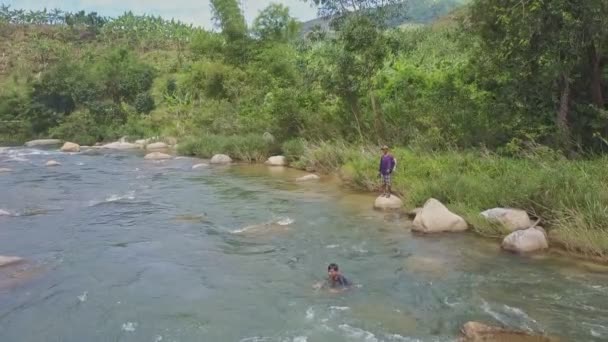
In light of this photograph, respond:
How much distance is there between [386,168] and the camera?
15.7 metres

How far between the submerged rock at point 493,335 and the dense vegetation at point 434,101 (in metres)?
3.79

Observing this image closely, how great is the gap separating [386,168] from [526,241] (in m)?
5.43

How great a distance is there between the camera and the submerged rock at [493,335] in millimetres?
7086

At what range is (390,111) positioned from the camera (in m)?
21.9

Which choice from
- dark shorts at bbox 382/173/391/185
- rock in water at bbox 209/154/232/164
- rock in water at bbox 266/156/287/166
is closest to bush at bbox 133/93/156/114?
rock in water at bbox 209/154/232/164

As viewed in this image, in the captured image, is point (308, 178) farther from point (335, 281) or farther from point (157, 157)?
point (157, 157)

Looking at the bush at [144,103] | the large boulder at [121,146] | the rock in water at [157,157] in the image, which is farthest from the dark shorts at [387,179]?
the bush at [144,103]

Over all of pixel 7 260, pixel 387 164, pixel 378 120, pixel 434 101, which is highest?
pixel 434 101

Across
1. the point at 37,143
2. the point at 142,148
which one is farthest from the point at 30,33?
the point at 142,148

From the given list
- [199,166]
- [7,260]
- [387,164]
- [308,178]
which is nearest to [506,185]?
[387,164]

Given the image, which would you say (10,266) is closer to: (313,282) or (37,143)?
(313,282)

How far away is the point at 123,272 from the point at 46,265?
5.63 ft

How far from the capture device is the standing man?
51.2 feet

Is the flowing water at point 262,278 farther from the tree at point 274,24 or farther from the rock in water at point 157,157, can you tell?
the tree at point 274,24
